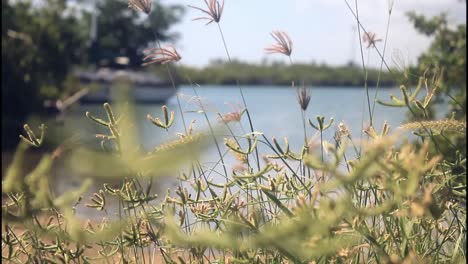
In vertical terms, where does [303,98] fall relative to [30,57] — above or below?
below

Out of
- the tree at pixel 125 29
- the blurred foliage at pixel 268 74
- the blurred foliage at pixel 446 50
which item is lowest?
the blurred foliage at pixel 268 74

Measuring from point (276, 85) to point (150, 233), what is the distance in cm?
5179

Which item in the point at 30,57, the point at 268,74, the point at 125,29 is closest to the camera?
the point at 30,57

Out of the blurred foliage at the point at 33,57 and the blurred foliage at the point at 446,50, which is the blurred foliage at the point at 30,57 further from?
the blurred foliage at the point at 446,50

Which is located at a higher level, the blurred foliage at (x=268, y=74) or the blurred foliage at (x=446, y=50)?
the blurred foliage at (x=446, y=50)

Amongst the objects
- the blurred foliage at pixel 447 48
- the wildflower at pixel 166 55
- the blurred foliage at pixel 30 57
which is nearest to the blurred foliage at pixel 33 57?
the blurred foliage at pixel 30 57

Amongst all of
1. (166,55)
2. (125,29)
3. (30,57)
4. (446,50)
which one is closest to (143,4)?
(166,55)

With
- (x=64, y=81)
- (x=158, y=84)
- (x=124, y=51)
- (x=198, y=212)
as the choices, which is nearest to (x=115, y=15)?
(x=124, y=51)

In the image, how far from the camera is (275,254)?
1142mm

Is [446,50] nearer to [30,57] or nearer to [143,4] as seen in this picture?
[143,4]

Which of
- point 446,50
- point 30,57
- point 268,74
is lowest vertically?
point 268,74

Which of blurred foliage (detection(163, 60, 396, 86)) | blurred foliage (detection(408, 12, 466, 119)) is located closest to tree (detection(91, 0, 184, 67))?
blurred foliage (detection(163, 60, 396, 86))

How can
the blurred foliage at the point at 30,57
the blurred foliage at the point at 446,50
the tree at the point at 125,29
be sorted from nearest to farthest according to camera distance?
the blurred foliage at the point at 446,50, the blurred foliage at the point at 30,57, the tree at the point at 125,29

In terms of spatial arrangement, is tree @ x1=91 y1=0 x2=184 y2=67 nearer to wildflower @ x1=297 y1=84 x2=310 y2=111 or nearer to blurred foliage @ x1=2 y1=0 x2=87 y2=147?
blurred foliage @ x1=2 y1=0 x2=87 y2=147
